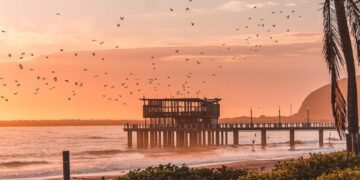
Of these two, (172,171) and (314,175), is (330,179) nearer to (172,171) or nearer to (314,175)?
(314,175)

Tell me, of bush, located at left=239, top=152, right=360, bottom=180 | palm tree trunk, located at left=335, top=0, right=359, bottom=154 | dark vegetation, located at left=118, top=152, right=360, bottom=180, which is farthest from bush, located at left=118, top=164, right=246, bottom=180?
palm tree trunk, located at left=335, top=0, right=359, bottom=154

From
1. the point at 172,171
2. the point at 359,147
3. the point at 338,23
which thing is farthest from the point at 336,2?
the point at 172,171

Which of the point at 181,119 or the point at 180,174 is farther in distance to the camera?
the point at 181,119

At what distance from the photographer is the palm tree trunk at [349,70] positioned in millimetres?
18750

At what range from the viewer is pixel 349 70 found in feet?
62.6

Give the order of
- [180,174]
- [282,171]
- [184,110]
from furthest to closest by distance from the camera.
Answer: [184,110] → [180,174] → [282,171]

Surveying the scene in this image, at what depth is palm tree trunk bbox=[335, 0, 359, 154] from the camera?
1875 centimetres

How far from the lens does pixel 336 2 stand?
768 inches

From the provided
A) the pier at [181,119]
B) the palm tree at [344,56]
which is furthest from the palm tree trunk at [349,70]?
the pier at [181,119]

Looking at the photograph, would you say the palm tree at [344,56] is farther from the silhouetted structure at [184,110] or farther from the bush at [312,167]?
the silhouetted structure at [184,110]

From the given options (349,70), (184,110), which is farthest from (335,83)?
A: (184,110)

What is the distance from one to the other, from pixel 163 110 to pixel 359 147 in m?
85.1

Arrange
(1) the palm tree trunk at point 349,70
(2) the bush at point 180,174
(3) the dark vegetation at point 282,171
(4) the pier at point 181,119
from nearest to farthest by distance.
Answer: (3) the dark vegetation at point 282,171 → (2) the bush at point 180,174 → (1) the palm tree trunk at point 349,70 → (4) the pier at point 181,119

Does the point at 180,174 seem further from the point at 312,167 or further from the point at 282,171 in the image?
the point at 312,167
